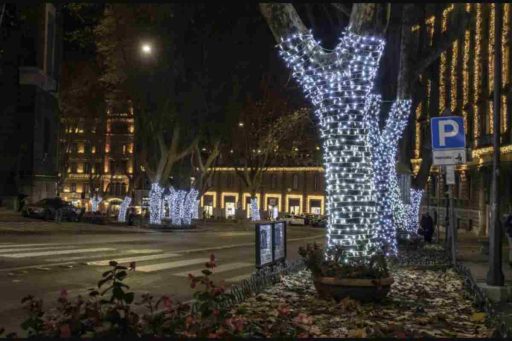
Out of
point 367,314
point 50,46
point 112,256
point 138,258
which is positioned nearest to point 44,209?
point 50,46

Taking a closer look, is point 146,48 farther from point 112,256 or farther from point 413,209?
point 112,256

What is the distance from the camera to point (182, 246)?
24188mm

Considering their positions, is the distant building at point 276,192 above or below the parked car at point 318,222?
above

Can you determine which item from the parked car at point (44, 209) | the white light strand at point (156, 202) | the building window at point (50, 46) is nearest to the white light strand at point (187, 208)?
the white light strand at point (156, 202)

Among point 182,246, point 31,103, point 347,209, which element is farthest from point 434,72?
point 31,103

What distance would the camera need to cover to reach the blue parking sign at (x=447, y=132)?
1401 cm

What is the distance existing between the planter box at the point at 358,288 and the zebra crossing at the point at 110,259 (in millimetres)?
5284

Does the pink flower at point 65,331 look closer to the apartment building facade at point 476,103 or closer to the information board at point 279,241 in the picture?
the information board at point 279,241

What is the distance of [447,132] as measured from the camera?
46.2 feet

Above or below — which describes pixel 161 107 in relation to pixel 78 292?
above

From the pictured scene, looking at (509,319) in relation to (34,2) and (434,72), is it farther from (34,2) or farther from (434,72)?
(434,72)

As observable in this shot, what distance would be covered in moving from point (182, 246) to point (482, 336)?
17693mm

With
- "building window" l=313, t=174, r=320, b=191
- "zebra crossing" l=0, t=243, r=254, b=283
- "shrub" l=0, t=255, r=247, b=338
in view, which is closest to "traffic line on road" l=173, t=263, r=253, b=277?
"zebra crossing" l=0, t=243, r=254, b=283

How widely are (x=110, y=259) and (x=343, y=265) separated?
9.89 metres
